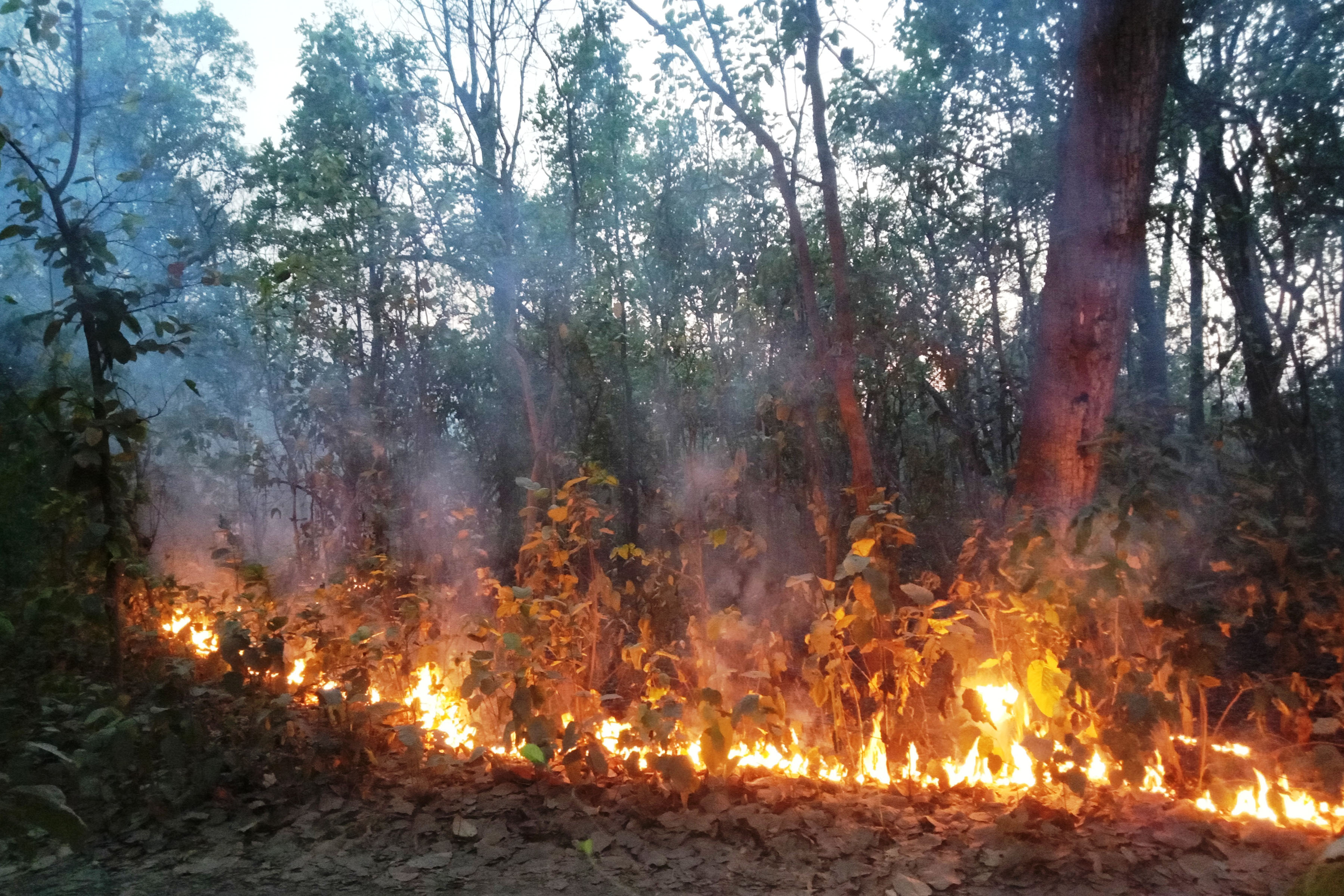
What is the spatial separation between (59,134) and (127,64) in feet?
8.46

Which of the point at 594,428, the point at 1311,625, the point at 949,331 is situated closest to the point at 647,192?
the point at 594,428

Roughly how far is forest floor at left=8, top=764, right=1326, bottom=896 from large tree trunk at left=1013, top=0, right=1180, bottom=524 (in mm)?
1442

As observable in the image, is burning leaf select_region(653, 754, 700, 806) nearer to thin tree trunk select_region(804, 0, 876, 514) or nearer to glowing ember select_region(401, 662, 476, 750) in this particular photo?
glowing ember select_region(401, 662, 476, 750)

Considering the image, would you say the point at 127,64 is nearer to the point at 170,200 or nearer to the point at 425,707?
the point at 170,200

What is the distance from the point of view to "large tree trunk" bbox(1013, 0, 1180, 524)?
3928mm

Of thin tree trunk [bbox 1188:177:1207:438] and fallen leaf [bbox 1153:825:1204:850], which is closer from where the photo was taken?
fallen leaf [bbox 1153:825:1204:850]

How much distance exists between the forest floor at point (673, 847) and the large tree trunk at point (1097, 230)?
1.44 metres

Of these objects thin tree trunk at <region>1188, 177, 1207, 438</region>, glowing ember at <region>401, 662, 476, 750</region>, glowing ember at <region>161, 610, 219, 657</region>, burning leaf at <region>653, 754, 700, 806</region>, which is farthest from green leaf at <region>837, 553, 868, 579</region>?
thin tree trunk at <region>1188, 177, 1207, 438</region>

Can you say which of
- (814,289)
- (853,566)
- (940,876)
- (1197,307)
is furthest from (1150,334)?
(940,876)

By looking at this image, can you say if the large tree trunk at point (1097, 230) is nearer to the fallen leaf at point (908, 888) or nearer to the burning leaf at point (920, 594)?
the burning leaf at point (920, 594)

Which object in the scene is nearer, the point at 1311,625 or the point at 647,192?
the point at 1311,625

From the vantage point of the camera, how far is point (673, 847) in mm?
3139

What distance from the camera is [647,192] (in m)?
10.2

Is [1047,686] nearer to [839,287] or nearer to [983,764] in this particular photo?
[983,764]
